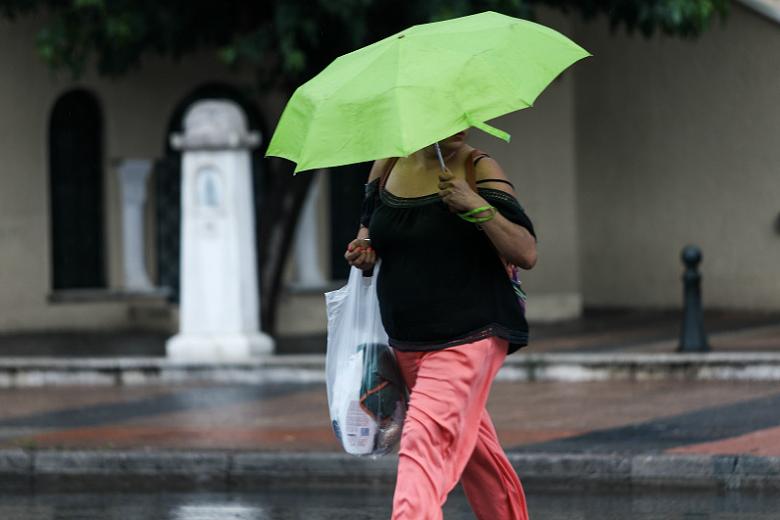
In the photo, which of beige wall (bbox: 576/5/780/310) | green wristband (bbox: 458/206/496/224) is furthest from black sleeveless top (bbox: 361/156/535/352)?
beige wall (bbox: 576/5/780/310)

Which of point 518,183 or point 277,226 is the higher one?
point 518,183

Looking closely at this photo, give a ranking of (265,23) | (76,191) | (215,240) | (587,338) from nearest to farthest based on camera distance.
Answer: (215,240) → (265,23) → (587,338) → (76,191)

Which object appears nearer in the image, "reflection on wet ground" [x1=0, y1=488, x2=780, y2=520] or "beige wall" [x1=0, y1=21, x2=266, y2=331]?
"reflection on wet ground" [x1=0, y1=488, x2=780, y2=520]

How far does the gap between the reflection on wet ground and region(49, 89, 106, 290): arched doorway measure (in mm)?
9929

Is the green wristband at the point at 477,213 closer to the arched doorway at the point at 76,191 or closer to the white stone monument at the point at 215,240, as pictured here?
the white stone monument at the point at 215,240

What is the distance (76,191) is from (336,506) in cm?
1101

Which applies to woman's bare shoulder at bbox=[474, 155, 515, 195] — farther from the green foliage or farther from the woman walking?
the green foliage

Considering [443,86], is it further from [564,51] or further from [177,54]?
[177,54]

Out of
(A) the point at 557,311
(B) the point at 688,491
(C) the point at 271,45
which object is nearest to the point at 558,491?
(B) the point at 688,491

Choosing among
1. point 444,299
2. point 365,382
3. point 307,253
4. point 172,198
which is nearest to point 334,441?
point 365,382

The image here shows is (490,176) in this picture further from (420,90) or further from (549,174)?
(549,174)

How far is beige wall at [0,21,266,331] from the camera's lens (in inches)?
703

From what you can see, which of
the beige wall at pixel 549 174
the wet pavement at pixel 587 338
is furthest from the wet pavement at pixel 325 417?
the beige wall at pixel 549 174

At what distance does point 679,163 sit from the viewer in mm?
18984
